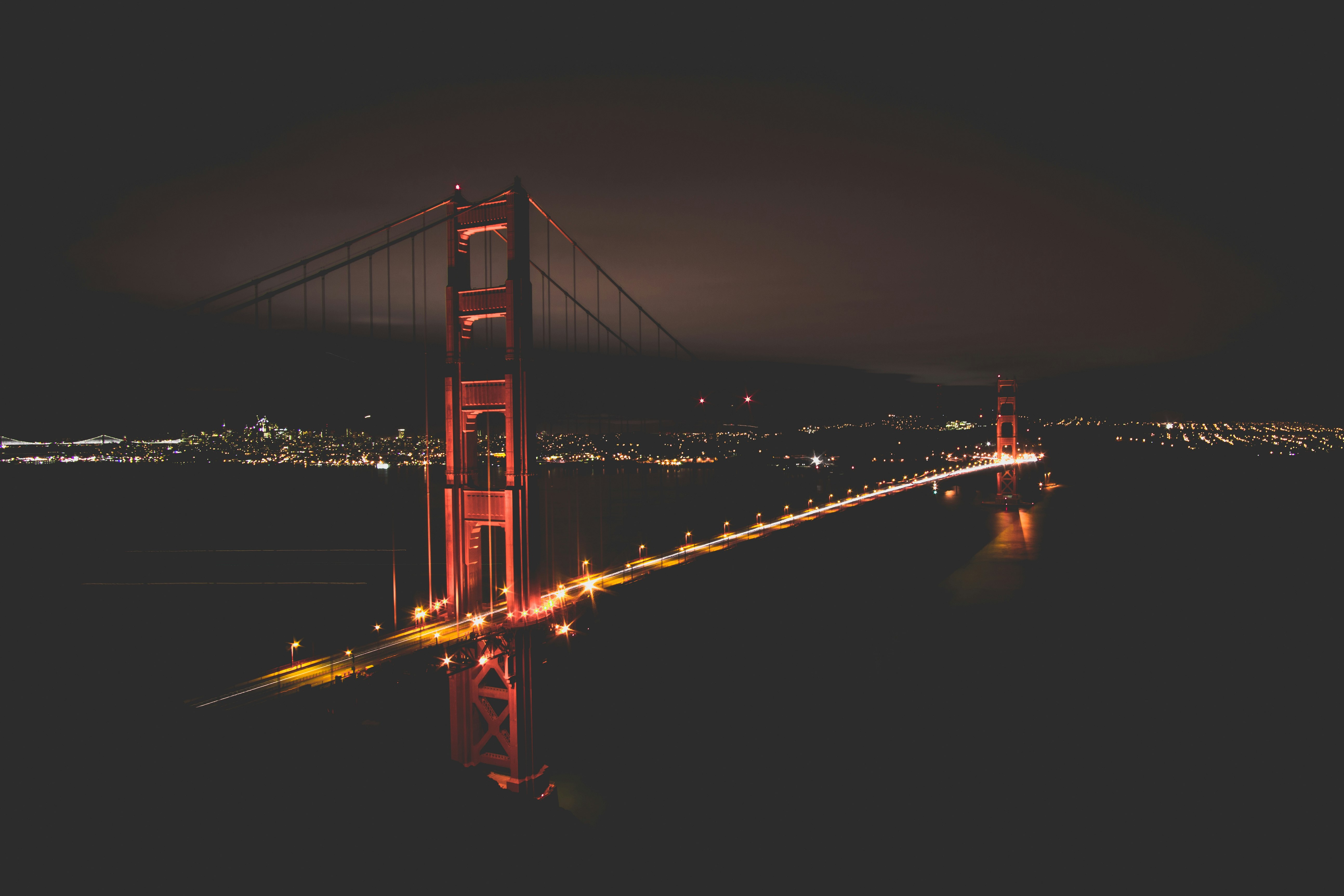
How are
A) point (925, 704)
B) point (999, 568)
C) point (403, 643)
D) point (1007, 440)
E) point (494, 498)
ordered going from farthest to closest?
point (1007, 440), point (999, 568), point (925, 704), point (494, 498), point (403, 643)

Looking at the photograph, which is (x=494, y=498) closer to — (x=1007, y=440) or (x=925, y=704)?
(x=925, y=704)

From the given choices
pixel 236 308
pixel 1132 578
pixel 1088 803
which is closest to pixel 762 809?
pixel 1088 803

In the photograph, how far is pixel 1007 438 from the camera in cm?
7275

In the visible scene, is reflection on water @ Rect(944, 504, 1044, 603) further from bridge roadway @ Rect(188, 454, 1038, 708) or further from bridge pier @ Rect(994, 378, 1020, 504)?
bridge roadway @ Rect(188, 454, 1038, 708)

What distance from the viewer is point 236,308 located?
679 inches

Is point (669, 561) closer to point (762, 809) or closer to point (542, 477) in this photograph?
point (762, 809)

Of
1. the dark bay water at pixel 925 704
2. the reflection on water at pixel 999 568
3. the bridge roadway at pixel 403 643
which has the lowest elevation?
the dark bay water at pixel 925 704

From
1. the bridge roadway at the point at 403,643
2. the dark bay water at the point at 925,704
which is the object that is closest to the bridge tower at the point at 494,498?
the bridge roadway at the point at 403,643

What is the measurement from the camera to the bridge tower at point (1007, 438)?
59.6 m

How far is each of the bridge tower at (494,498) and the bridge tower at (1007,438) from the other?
54.2 meters

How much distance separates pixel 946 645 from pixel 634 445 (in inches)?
654

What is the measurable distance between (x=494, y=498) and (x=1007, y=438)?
71270 millimetres

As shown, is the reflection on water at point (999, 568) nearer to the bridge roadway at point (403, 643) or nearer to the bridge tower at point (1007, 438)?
the bridge tower at point (1007, 438)

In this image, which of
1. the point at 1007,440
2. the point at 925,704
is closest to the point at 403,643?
the point at 925,704
